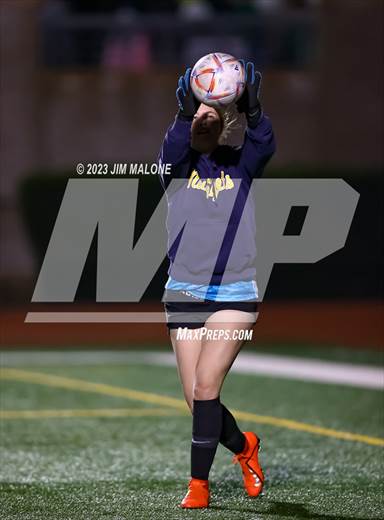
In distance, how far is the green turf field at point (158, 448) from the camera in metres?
6.54

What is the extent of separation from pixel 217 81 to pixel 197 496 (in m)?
2.04

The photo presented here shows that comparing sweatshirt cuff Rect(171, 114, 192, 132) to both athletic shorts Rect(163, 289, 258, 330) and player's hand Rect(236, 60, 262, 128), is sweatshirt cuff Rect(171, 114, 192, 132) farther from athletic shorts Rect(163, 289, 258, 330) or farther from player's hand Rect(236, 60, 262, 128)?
athletic shorts Rect(163, 289, 258, 330)

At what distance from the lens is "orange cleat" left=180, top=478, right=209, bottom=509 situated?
6355 millimetres

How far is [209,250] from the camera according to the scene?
6309 millimetres

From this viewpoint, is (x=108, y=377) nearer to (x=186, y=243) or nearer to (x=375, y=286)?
(x=186, y=243)

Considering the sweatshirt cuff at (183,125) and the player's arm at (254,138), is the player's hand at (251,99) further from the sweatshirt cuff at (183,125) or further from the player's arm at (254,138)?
the sweatshirt cuff at (183,125)

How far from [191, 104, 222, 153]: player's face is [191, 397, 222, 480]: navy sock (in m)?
1.26

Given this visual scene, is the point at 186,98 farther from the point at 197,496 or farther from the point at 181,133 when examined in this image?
the point at 197,496

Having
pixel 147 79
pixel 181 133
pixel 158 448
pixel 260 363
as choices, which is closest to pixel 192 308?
pixel 181 133

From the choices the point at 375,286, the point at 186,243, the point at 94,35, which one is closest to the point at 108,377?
the point at 186,243

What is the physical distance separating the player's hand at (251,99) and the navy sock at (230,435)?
1.47 m

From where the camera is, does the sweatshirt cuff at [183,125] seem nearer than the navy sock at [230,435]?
Yes

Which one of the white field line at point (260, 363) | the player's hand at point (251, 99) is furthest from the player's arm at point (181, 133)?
the white field line at point (260, 363)

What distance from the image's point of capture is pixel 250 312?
641 cm
